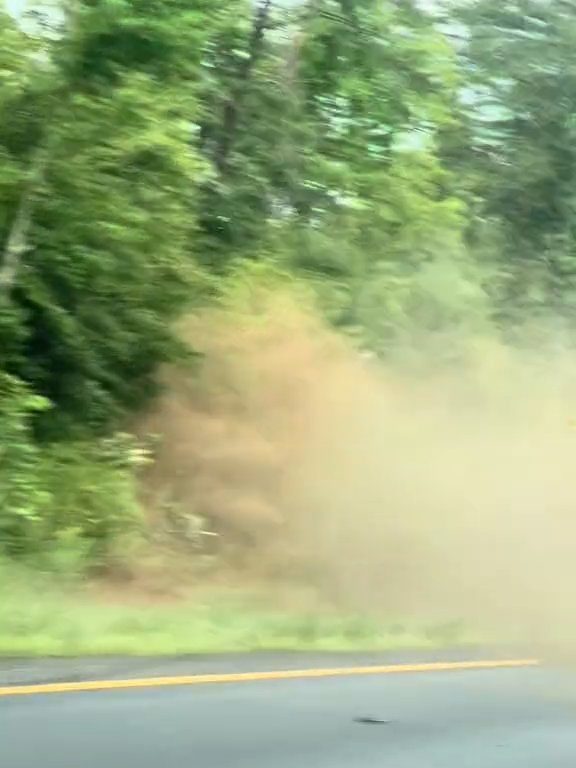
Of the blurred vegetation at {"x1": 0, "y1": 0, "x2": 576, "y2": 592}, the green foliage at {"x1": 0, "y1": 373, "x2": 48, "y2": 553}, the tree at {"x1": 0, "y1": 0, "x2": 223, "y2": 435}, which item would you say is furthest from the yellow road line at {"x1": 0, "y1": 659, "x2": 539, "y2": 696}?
the tree at {"x1": 0, "y1": 0, "x2": 223, "y2": 435}

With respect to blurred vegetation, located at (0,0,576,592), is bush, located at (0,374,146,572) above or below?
below

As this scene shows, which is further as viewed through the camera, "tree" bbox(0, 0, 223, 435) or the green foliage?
→ "tree" bbox(0, 0, 223, 435)

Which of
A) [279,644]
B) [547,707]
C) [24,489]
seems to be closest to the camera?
[547,707]

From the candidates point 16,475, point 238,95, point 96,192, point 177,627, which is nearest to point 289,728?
point 177,627

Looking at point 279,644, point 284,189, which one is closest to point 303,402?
point 284,189

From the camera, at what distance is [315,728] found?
8070 mm

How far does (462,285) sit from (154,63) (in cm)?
814

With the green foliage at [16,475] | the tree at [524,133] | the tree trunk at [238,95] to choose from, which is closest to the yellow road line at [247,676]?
the green foliage at [16,475]

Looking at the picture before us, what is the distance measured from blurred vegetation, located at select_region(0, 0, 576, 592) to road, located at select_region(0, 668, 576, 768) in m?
2.19

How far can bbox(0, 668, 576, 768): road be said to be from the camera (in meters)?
7.05

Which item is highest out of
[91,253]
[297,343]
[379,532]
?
[91,253]

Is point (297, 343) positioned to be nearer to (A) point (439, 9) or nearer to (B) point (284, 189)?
(B) point (284, 189)

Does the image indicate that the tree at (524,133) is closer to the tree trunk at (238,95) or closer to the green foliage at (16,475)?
the tree trunk at (238,95)

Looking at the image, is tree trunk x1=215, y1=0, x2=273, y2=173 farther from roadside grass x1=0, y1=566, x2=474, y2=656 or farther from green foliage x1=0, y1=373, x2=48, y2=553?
roadside grass x1=0, y1=566, x2=474, y2=656
